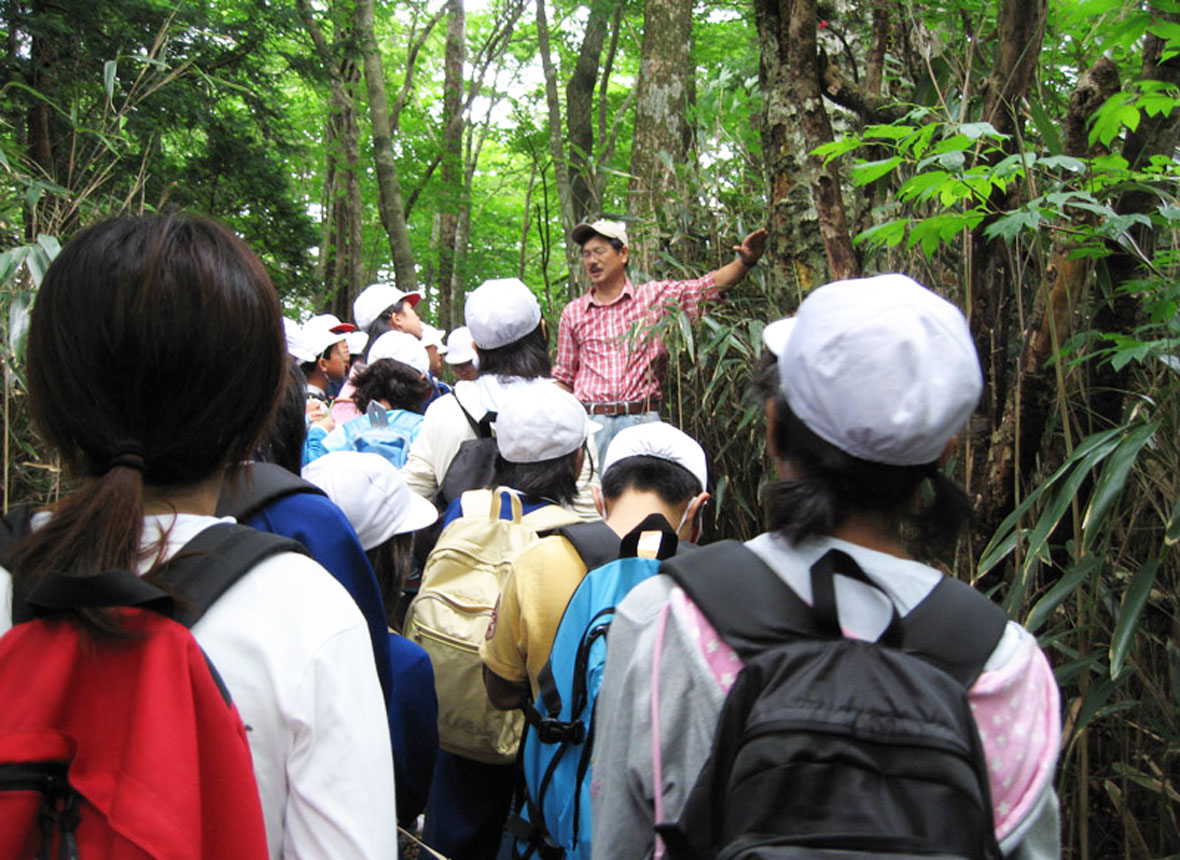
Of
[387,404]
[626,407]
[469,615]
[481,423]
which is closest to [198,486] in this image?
[469,615]

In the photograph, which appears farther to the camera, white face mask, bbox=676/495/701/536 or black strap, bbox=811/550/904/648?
white face mask, bbox=676/495/701/536

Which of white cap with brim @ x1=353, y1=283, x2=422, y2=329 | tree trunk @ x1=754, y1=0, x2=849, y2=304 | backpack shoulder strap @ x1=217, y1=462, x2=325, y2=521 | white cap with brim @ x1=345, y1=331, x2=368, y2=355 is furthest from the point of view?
white cap with brim @ x1=345, y1=331, x2=368, y2=355

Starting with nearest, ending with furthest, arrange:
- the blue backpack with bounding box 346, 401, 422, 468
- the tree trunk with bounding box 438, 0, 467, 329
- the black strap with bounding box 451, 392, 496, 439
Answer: the black strap with bounding box 451, 392, 496, 439
the blue backpack with bounding box 346, 401, 422, 468
the tree trunk with bounding box 438, 0, 467, 329

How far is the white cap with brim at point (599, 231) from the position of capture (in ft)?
18.4

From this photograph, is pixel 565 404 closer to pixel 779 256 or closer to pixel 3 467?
pixel 779 256

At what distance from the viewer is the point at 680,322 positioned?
4.94m

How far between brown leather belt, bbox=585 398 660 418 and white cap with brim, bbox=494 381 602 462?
6.88 ft

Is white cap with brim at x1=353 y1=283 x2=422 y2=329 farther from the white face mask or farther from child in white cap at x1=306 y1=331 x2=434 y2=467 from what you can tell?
the white face mask

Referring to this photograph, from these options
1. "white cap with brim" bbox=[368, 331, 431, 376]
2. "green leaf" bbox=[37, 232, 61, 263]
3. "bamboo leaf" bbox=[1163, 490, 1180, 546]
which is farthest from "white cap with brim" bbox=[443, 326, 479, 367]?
"bamboo leaf" bbox=[1163, 490, 1180, 546]

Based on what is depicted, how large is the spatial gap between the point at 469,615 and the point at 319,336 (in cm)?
397

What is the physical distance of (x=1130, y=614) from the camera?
2.37 m

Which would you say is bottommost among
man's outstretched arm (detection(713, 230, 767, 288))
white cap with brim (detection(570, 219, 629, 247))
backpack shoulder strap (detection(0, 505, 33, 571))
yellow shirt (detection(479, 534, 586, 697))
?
yellow shirt (detection(479, 534, 586, 697))

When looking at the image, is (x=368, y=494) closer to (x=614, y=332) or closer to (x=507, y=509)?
(x=507, y=509)

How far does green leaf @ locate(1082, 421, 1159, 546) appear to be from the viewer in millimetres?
2373
